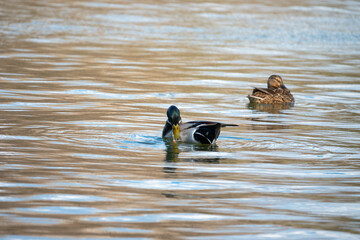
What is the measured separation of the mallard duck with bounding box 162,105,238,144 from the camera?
10602 millimetres

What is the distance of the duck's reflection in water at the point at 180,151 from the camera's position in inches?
371

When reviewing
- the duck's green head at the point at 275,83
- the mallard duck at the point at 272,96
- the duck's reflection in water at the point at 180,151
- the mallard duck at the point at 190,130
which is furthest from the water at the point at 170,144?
the duck's green head at the point at 275,83

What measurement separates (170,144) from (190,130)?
1.15 feet

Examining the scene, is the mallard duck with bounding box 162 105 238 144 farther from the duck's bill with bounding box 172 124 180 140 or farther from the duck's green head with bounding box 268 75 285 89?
the duck's green head with bounding box 268 75 285 89

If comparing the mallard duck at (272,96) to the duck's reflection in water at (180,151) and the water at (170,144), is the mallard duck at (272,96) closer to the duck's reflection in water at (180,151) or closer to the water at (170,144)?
the water at (170,144)

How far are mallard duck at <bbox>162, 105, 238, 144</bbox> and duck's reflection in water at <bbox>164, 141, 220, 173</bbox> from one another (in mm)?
86

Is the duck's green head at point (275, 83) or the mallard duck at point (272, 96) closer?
the mallard duck at point (272, 96)

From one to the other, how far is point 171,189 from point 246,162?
6.25 feet

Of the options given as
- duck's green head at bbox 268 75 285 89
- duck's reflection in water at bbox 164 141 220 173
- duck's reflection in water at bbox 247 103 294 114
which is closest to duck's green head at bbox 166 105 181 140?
duck's reflection in water at bbox 164 141 220 173

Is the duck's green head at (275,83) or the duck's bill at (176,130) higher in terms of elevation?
the duck's green head at (275,83)

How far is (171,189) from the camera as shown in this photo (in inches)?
314

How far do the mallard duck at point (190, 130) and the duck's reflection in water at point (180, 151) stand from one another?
0.28 feet

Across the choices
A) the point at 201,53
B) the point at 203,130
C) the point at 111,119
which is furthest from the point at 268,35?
the point at 203,130

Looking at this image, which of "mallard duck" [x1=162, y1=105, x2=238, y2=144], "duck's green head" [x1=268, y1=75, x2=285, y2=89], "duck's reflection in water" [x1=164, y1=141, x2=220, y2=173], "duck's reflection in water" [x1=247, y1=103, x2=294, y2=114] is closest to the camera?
"duck's reflection in water" [x1=164, y1=141, x2=220, y2=173]
